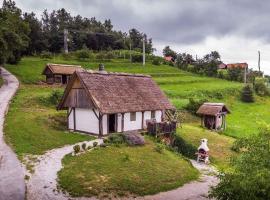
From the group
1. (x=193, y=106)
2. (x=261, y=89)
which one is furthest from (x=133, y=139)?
(x=261, y=89)

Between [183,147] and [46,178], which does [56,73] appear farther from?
[46,178]

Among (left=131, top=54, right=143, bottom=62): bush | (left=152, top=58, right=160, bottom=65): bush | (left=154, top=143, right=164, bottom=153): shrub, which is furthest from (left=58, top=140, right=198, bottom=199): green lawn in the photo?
(left=131, top=54, right=143, bottom=62): bush

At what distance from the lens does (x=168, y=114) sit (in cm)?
4206

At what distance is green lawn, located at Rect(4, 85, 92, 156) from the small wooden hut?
1653 cm

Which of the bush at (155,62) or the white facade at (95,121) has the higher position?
the bush at (155,62)

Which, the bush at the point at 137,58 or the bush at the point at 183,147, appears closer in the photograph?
the bush at the point at 183,147

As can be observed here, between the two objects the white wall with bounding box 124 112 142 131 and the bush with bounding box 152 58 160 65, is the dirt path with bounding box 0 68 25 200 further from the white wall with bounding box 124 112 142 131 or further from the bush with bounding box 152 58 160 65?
the bush with bounding box 152 58 160 65

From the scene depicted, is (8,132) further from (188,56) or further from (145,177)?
(188,56)

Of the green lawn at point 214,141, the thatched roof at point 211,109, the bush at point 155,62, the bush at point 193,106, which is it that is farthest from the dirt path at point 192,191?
the bush at point 155,62

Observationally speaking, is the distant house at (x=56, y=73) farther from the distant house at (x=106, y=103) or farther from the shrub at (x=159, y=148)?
the shrub at (x=159, y=148)

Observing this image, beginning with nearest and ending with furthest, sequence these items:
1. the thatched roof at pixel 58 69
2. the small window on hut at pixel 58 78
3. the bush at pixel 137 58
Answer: the thatched roof at pixel 58 69
the small window on hut at pixel 58 78
the bush at pixel 137 58

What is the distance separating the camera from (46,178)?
21750 millimetres

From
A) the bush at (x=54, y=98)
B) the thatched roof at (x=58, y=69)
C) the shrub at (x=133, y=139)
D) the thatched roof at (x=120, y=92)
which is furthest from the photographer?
the thatched roof at (x=58, y=69)

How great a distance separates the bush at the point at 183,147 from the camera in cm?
3325
